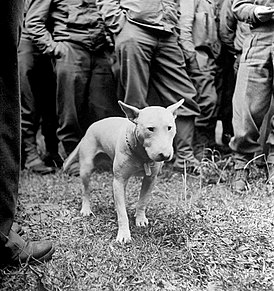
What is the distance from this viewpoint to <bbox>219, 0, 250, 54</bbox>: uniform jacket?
619cm

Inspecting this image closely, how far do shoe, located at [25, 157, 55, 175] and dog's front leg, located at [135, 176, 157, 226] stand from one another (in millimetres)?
2416

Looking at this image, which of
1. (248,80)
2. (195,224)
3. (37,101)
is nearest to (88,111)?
(37,101)

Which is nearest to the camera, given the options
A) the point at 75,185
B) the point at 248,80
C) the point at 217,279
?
the point at 217,279

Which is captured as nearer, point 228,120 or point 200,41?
point 200,41

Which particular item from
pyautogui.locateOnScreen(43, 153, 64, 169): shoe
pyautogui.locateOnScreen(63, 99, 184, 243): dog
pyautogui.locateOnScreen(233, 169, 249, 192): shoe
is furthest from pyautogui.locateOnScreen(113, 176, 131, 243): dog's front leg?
pyautogui.locateOnScreen(43, 153, 64, 169): shoe

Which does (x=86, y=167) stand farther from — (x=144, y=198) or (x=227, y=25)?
(x=227, y=25)

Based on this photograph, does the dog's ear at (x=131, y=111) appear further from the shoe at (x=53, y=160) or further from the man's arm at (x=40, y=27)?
the shoe at (x=53, y=160)

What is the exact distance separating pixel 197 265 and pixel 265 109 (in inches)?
84.4

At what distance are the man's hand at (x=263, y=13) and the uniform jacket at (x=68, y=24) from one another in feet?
6.29

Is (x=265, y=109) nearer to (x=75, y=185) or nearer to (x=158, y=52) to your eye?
(x=158, y=52)

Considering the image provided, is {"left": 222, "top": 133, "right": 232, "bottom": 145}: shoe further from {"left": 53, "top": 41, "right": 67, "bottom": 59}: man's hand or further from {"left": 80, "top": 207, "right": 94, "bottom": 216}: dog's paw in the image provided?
{"left": 80, "top": 207, "right": 94, "bottom": 216}: dog's paw

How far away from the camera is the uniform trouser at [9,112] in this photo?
3.15m

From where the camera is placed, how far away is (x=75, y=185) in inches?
222

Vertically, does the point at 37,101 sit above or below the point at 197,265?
below
